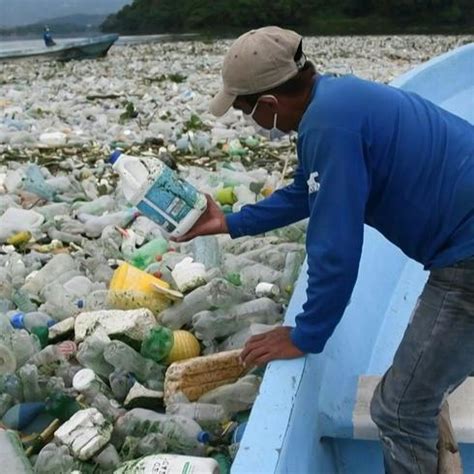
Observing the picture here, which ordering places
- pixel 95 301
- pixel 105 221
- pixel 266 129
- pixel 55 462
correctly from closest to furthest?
pixel 266 129 → pixel 55 462 → pixel 95 301 → pixel 105 221

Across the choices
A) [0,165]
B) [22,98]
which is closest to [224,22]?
[22,98]

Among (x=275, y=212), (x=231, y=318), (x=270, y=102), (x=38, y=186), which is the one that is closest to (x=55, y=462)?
(x=231, y=318)

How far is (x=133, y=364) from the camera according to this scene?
314 cm

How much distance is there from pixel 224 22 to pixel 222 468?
5432 cm

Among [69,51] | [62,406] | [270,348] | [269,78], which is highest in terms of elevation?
[269,78]

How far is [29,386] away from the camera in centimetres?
308

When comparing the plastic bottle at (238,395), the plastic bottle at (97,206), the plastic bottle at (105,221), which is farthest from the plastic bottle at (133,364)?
the plastic bottle at (97,206)

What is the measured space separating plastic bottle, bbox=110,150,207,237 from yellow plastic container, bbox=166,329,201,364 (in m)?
0.61

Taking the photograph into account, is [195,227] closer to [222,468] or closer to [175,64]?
[222,468]

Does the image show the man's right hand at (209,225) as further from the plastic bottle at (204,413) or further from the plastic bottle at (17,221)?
the plastic bottle at (17,221)

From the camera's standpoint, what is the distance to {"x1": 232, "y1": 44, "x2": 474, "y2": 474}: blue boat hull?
79.5 inches

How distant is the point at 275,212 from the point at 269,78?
72 centimetres

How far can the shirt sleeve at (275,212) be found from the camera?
2.67 m

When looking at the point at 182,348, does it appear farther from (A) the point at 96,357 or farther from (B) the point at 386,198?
(B) the point at 386,198
